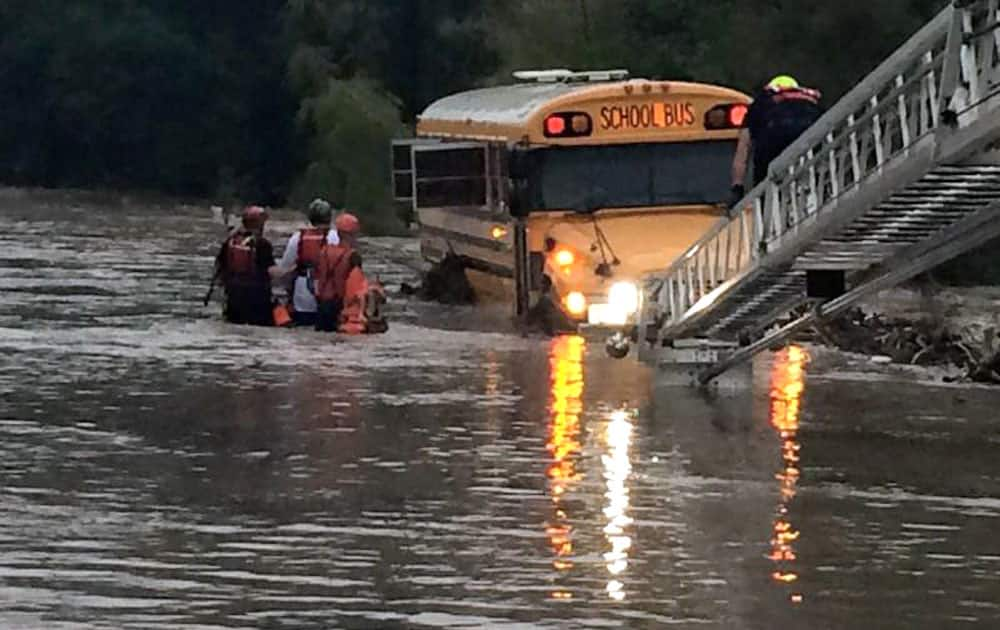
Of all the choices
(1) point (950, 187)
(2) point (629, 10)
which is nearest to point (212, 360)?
(1) point (950, 187)

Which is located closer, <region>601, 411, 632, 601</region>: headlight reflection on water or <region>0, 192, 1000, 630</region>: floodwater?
<region>0, 192, 1000, 630</region>: floodwater

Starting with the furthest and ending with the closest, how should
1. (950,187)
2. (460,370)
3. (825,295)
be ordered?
1. (460,370)
2. (825,295)
3. (950,187)

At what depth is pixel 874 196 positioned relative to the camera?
12820mm

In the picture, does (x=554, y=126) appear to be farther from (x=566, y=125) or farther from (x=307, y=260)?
(x=307, y=260)

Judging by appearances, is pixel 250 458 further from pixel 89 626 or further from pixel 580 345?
pixel 580 345

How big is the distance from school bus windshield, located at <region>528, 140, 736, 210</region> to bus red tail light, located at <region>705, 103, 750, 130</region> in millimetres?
150

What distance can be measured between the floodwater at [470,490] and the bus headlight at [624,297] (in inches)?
16.6

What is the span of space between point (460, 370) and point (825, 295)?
4522 mm

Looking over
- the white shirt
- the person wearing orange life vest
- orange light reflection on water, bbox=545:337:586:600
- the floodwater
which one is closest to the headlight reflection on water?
the floodwater

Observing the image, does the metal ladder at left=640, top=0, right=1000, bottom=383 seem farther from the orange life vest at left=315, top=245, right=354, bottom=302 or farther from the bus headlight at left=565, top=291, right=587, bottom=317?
the orange life vest at left=315, top=245, right=354, bottom=302

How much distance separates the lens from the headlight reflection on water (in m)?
10.4

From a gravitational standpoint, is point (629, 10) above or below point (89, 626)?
above

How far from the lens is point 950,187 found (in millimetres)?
12602

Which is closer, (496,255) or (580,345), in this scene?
(580,345)
